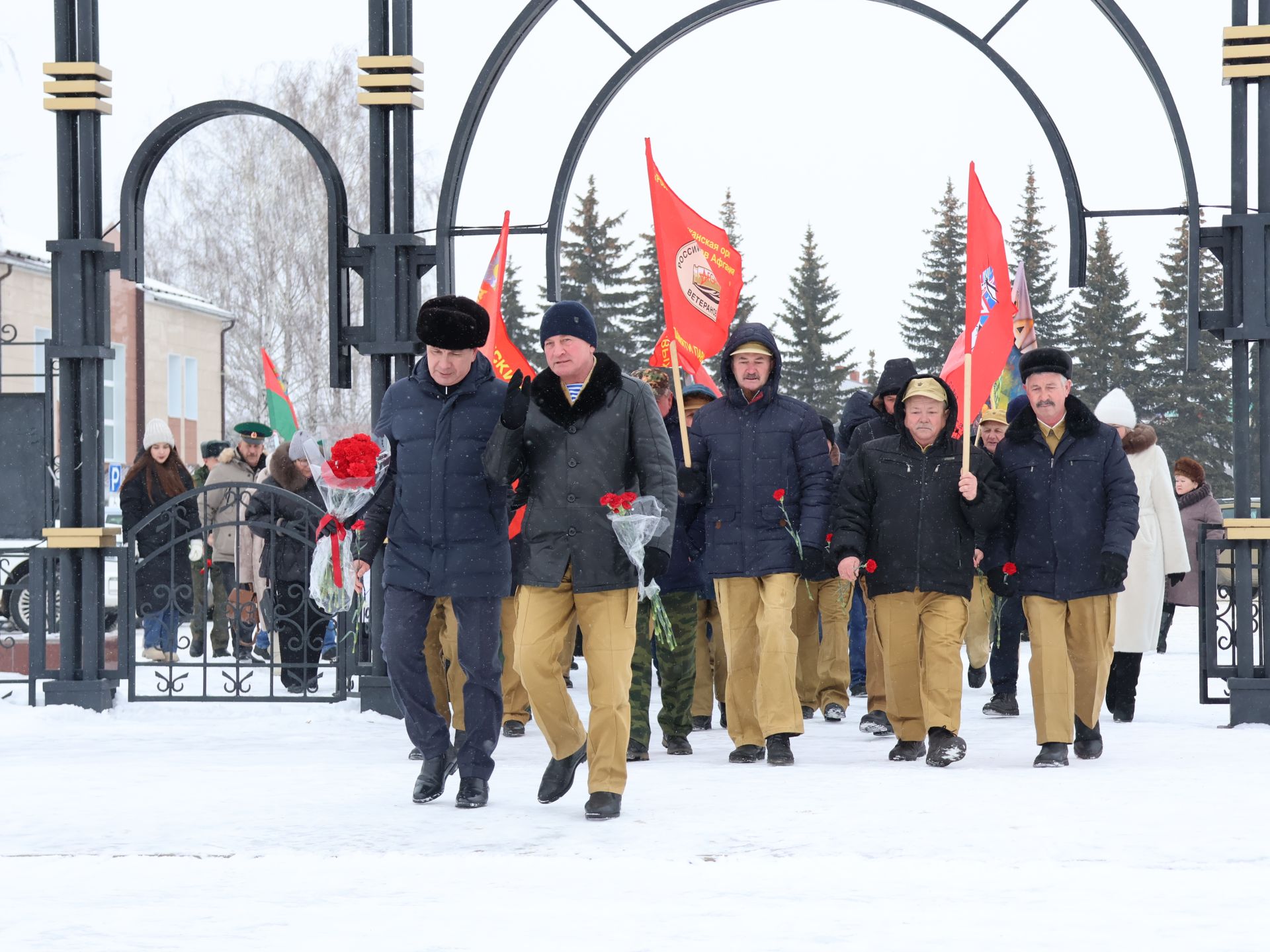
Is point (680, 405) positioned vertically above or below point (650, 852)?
above

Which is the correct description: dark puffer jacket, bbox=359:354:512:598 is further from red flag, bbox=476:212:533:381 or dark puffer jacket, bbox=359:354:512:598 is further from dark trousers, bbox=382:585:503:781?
red flag, bbox=476:212:533:381

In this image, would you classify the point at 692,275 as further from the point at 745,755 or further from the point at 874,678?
the point at 745,755

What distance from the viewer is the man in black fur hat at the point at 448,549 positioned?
6.67m

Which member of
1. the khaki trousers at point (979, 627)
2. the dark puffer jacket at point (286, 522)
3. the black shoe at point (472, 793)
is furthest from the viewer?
the dark puffer jacket at point (286, 522)

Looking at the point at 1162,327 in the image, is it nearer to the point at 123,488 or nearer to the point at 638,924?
the point at 123,488

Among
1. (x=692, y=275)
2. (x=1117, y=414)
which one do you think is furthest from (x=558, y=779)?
(x=1117, y=414)

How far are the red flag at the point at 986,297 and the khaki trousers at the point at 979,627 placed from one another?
7.23ft

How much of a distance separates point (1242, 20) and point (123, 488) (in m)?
8.76

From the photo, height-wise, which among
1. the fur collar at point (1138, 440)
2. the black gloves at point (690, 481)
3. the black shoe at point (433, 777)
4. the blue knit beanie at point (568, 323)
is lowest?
the black shoe at point (433, 777)

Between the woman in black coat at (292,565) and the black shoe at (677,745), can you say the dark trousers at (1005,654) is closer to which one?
the black shoe at (677,745)

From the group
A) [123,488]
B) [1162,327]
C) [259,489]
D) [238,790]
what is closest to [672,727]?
[238,790]

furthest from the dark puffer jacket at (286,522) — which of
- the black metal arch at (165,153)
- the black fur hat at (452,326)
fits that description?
the black fur hat at (452,326)

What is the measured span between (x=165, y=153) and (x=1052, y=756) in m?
6.05

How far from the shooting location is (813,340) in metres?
61.1
